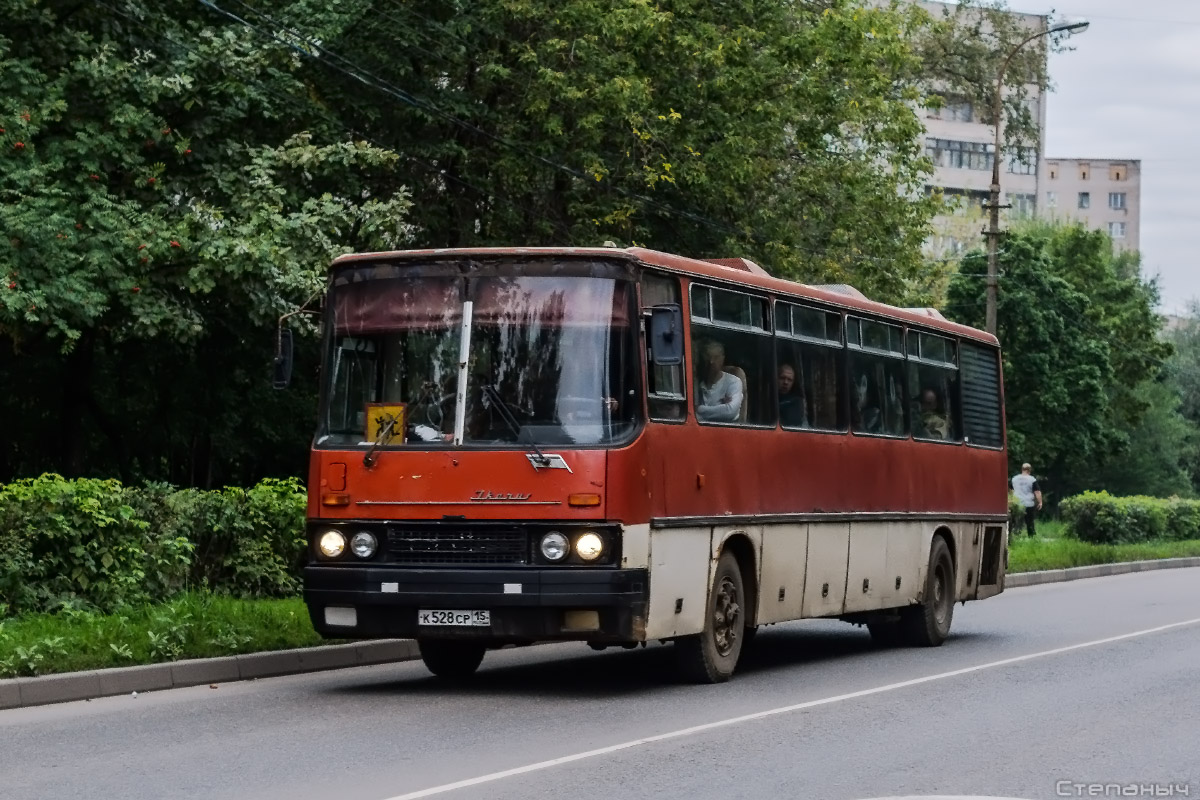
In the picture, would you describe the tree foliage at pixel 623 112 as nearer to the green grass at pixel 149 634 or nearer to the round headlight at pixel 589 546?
the green grass at pixel 149 634

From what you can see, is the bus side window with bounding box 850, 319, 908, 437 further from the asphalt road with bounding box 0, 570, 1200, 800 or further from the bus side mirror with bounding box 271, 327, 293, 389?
the bus side mirror with bounding box 271, 327, 293, 389

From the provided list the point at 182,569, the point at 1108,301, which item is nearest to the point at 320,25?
the point at 182,569

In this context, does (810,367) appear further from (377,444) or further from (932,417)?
(377,444)

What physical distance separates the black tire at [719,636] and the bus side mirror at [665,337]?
1973 millimetres

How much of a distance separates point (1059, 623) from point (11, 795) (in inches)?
598

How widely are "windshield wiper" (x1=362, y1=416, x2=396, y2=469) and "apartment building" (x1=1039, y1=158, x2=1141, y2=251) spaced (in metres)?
129

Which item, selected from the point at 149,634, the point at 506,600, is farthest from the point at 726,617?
the point at 149,634

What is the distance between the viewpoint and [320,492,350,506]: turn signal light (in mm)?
13312

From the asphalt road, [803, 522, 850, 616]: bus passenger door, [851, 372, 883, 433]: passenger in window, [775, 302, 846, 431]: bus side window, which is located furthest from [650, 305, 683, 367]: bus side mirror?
[851, 372, 883, 433]: passenger in window

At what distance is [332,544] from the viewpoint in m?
13.4

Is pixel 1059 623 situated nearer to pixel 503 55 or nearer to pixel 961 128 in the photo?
pixel 503 55

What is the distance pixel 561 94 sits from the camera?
2784cm

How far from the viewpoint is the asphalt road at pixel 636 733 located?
920cm

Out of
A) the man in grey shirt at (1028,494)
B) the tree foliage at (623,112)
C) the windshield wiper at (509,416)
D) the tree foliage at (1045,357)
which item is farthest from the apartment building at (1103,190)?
the windshield wiper at (509,416)
